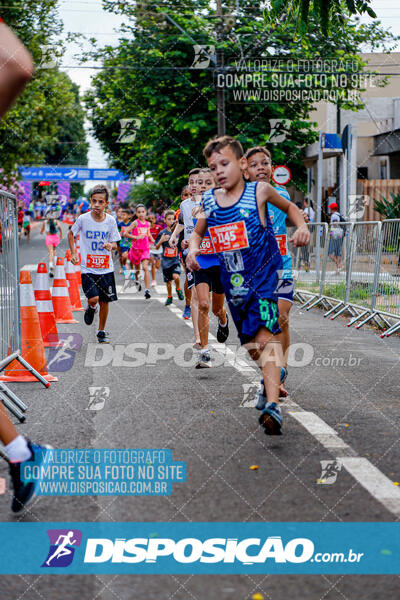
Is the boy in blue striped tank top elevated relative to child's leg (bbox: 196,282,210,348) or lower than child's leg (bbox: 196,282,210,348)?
elevated

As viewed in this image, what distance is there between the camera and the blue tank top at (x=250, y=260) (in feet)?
17.5

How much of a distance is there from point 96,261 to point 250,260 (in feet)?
16.4

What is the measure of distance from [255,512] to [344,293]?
10421mm

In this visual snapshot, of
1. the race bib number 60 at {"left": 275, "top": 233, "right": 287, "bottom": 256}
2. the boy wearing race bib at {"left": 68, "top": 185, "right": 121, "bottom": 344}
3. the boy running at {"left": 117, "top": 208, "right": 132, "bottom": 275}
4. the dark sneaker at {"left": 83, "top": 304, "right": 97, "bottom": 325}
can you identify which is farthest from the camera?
the boy running at {"left": 117, "top": 208, "right": 132, "bottom": 275}

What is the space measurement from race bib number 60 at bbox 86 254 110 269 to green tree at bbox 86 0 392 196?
18.3m

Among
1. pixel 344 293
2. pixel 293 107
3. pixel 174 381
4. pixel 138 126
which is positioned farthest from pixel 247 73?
pixel 174 381

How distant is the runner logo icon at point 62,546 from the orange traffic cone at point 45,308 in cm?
527

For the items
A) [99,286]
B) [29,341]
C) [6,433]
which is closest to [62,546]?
[6,433]

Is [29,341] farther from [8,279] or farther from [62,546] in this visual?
Answer: [62,546]

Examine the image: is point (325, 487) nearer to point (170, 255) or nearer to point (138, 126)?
point (170, 255)

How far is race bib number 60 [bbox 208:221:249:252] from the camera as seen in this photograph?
5.35 meters

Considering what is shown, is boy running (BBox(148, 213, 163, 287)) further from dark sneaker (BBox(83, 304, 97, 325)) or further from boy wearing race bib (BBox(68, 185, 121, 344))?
boy wearing race bib (BBox(68, 185, 121, 344))

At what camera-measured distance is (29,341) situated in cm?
757

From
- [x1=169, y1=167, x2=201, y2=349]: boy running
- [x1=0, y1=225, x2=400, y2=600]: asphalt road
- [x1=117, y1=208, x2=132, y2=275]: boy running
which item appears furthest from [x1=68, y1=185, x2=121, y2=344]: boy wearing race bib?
[x1=117, y1=208, x2=132, y2=275]: boy running
